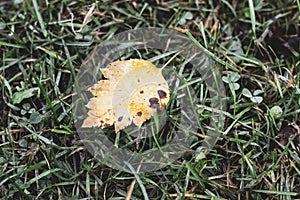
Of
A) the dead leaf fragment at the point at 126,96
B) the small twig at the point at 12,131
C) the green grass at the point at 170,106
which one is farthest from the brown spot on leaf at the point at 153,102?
the small twig at the point at 12,131

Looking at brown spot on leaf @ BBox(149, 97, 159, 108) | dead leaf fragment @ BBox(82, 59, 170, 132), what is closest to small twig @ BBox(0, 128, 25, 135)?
dead leaf fragment @ BBox(82, 59, 170, 132)

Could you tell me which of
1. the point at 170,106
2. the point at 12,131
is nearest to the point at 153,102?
the point at 170,106

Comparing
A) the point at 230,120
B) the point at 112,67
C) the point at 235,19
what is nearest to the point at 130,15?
the point at 112,67

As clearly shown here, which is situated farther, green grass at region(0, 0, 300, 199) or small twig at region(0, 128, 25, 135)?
small twig at region(0, 128, 25, 135)

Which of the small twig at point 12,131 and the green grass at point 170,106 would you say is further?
the small twig at point 12,131

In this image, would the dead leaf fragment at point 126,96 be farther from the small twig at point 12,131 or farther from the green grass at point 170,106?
the small twig at point 12,131

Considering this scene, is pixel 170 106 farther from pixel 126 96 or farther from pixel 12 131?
pixel 12 131

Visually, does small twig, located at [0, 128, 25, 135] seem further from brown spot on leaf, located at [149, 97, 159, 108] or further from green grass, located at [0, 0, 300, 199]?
brown spot on leaf, located at [149, 97, 159, 108]

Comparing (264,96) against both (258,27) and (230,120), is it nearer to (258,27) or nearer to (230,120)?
(230,120)

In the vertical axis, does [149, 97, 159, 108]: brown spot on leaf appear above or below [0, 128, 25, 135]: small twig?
above
